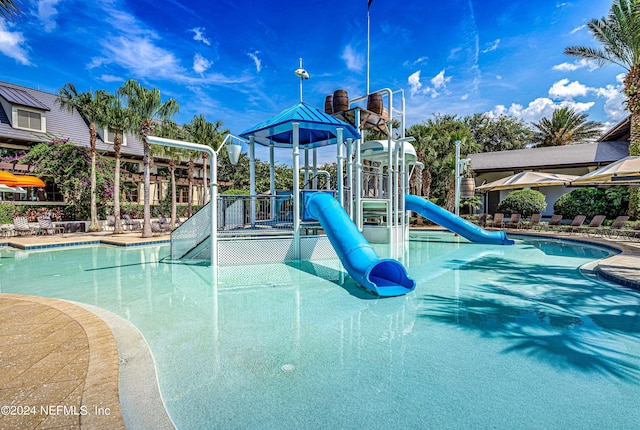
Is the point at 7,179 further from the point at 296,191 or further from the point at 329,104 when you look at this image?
the point at 329,104

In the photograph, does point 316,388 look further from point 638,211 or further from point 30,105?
point 30,105

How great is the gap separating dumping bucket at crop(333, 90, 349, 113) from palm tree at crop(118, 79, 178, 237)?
10104 millimetres

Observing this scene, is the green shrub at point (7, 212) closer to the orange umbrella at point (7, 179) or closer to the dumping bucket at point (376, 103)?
the orange umbrella at point (7, 179)

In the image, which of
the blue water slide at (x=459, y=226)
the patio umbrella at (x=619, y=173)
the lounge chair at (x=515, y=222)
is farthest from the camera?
the lounge chair at (x=515, y=222)

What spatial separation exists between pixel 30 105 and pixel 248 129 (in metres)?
21.4

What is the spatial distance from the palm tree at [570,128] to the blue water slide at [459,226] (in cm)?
2991

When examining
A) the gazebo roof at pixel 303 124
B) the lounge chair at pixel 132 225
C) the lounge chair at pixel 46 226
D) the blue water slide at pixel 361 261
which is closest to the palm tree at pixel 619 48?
the gazebo roof at pixel 303 124

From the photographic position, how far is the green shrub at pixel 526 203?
888 inches

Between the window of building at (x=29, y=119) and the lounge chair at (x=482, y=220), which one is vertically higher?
the window of building at (x=29, y=119)

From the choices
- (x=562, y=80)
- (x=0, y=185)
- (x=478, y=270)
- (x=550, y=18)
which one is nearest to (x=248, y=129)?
(x=0, y=185)

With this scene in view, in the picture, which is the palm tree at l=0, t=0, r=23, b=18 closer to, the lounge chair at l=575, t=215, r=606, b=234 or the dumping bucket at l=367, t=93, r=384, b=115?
the dumping bucket at l=367, t=93, r=384, b=115

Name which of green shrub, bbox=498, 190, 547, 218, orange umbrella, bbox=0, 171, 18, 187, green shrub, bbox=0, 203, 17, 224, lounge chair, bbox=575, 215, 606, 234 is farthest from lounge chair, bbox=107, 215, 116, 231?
lounge chair, bbox=575, 215, 606, 234

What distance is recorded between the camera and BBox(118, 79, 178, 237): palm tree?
1717 cm

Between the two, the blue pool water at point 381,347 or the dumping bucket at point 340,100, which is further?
the dumping bucket at point 340,100
